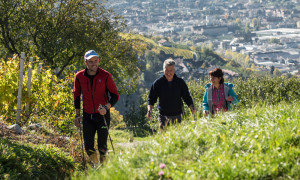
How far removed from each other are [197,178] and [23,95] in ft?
19.7

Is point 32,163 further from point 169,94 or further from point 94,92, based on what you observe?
point 169,94

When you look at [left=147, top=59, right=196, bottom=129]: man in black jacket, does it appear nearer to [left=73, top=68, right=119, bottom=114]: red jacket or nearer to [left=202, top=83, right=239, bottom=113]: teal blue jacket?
[left=202, top=83, right=239, bottom=113]: teal blue jacket

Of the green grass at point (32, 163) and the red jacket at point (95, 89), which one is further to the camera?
the red jacket at point (95, 89)

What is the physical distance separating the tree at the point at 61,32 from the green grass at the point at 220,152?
649 inches

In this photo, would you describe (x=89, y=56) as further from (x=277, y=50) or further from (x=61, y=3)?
(x=277, y=50)

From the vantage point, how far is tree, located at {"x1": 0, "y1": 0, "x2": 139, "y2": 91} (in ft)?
66.2

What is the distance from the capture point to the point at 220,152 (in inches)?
139

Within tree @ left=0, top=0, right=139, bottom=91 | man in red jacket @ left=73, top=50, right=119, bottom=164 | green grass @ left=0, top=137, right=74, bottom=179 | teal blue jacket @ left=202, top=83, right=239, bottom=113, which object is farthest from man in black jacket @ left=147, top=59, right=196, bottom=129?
tree @ left=0, top=0, right=139, bottom=91

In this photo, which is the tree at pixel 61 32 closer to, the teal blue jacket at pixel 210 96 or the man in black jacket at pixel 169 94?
the man in black jacket at pixel 169 94

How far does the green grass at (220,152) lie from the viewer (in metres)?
3.17

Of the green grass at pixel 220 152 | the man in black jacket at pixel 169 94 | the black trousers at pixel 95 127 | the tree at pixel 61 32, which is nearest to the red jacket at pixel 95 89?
the black trousers at pixel 95 127

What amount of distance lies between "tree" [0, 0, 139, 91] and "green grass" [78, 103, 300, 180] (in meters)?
16.5

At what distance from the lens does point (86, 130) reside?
5477 millimetres

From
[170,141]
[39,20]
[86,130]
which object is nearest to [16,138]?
[86,130]
